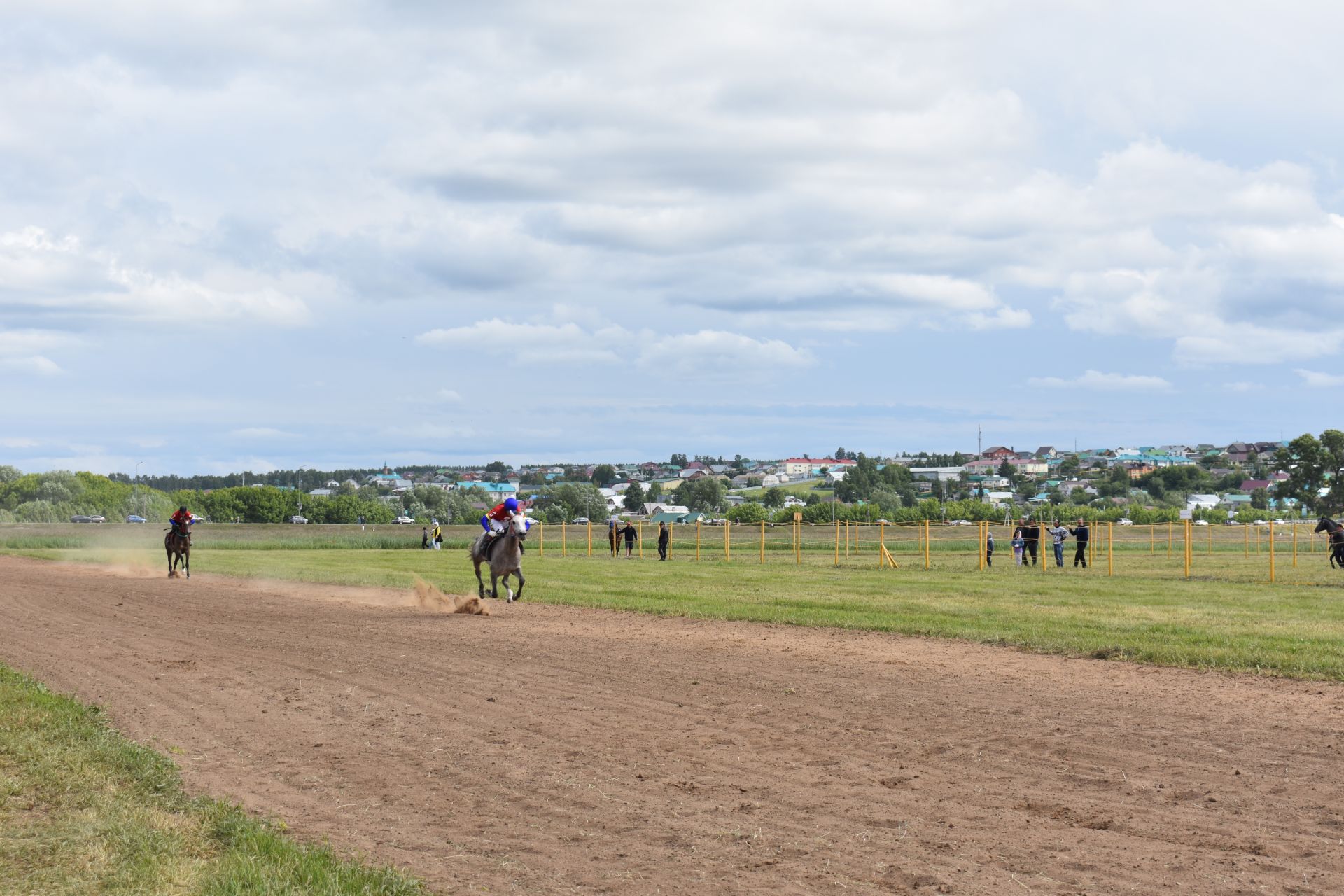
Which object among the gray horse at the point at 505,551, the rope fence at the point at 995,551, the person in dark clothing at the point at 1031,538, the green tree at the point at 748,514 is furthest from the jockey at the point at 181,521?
the green tree at the point at 748,514

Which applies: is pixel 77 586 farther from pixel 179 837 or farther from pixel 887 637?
pixel 179 837

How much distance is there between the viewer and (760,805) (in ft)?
29.6

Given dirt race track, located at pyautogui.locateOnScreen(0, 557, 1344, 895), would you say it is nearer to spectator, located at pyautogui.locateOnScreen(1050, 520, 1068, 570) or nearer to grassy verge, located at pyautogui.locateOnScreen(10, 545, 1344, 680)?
grassy verge, located at pyautogui.locateOnScreen(10, 545, 1344, 680)

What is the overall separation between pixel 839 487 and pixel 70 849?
183407 mm

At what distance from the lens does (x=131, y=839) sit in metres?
7.86

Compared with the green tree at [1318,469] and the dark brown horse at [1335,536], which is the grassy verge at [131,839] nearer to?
the dark brown horse at [1335,536]

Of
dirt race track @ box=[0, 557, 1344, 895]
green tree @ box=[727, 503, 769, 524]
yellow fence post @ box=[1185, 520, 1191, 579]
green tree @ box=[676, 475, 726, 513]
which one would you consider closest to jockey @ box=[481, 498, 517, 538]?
dirt race track @ box=[0, 557, 1344, 895]

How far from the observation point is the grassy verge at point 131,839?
280 inches

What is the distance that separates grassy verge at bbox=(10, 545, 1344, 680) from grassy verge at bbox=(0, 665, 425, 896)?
494 inches

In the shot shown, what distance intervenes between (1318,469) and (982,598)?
9485cm

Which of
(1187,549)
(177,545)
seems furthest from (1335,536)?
(177,545)

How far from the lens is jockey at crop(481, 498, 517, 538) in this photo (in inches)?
969

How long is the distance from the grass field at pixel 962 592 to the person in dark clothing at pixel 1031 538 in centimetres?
108

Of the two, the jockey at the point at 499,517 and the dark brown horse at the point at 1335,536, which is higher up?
the jockey at the point at 499,517
